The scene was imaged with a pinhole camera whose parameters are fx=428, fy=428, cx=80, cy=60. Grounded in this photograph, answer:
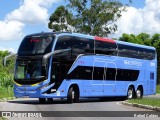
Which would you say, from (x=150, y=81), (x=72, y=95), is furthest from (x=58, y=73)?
(x=150, y=81)

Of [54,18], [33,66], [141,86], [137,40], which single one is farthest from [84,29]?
[33,66]

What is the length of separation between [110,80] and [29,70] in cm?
685

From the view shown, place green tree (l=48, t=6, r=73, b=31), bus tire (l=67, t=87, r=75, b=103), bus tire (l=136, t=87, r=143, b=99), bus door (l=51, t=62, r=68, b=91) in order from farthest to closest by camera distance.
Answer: green tree (l=48, t=6, r=73, b=31), bus tire (l=136, t=87, r=143, b=99), bus tire (l=67, t=87, r=75, b=103), bus door (l=51, t=62, r=68, b=91)

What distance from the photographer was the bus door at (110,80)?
90.8 feet

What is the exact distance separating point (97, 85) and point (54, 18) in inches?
1621

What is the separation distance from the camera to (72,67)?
955 inches

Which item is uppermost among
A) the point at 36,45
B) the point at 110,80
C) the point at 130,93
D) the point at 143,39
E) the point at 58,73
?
the point at 143,39

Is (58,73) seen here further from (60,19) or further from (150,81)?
(60,19)

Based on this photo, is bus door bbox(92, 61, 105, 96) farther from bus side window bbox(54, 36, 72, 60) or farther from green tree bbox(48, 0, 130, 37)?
green tree bbox(48, 0, 130, 37)

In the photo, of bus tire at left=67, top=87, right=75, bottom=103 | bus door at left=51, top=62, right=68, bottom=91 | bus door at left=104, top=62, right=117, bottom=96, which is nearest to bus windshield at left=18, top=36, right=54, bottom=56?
bus door at left=51, top=62, right=68, bottom=91

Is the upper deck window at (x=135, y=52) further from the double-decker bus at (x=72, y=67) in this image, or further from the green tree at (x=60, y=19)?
the green tree at (x=60, y=19)

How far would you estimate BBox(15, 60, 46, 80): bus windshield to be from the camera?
22859mm

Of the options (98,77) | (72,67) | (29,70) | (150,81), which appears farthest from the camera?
(150,81)

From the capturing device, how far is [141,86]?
32.0 metres
